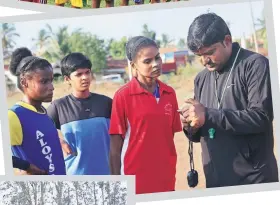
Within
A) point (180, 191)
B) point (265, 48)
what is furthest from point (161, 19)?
point (180, 191)

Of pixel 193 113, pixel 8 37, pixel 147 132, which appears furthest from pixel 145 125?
pixel 8 37

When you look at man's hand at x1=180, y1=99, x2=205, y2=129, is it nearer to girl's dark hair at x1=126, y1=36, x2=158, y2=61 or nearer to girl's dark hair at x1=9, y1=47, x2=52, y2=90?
girl's dark hair at x1=126, y1=36, x2=158, y2=61

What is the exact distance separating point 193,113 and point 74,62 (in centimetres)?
82

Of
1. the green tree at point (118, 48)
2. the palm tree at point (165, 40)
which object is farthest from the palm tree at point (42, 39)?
the palm tree at point (165, 40)

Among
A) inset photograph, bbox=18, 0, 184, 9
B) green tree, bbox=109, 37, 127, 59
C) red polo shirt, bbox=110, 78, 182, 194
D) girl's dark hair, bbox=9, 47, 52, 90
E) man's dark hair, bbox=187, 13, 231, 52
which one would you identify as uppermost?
inset photograph, bbox=18, 0, 184, 9

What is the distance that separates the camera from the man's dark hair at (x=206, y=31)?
21.0 feet

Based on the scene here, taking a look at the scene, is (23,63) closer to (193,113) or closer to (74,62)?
(74,62)

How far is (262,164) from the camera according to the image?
651 centimetres

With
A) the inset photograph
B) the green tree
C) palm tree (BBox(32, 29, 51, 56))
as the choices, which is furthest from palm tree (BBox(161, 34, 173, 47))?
the inset photograph

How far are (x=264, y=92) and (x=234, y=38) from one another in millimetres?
392

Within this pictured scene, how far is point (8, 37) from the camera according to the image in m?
6.48

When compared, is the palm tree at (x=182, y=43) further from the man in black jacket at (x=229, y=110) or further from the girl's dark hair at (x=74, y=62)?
the girl's dark hair at (x=74, y=62)

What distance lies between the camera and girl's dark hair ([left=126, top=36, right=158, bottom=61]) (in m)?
6.40

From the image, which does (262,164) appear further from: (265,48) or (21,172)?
(21,172)
